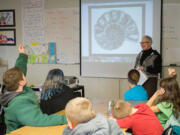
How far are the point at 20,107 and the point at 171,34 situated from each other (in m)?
3.65

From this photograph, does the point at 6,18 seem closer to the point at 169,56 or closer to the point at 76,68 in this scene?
the point at 76,68

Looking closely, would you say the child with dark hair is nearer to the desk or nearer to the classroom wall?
the desk

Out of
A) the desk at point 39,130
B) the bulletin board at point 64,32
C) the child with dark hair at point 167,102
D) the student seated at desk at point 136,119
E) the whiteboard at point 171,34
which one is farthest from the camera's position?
the bulletin board at point 64,32

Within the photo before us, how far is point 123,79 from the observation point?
528 cm

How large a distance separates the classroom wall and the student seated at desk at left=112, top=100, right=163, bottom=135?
3047 millimetres

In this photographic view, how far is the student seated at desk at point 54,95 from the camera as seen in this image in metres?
2.64

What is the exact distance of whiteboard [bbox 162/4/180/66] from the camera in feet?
15.9

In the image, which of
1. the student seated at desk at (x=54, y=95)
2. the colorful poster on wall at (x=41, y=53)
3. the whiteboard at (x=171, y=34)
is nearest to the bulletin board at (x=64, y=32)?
the colorful poster on wall at (x=41, y=53)

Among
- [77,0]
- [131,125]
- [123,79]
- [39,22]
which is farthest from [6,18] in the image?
[131,125]

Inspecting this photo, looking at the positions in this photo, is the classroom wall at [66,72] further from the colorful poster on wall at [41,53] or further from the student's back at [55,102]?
the student's back at [55,102]

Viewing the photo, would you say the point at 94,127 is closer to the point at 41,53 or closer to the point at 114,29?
the point at 114,29

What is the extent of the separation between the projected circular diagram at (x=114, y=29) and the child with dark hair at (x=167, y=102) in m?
2.77

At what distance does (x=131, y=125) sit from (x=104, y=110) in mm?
596

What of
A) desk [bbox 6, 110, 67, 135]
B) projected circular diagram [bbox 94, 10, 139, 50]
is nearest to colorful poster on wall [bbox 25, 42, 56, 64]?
projected circular diagram [bbox 94, 10, 139, 50]
